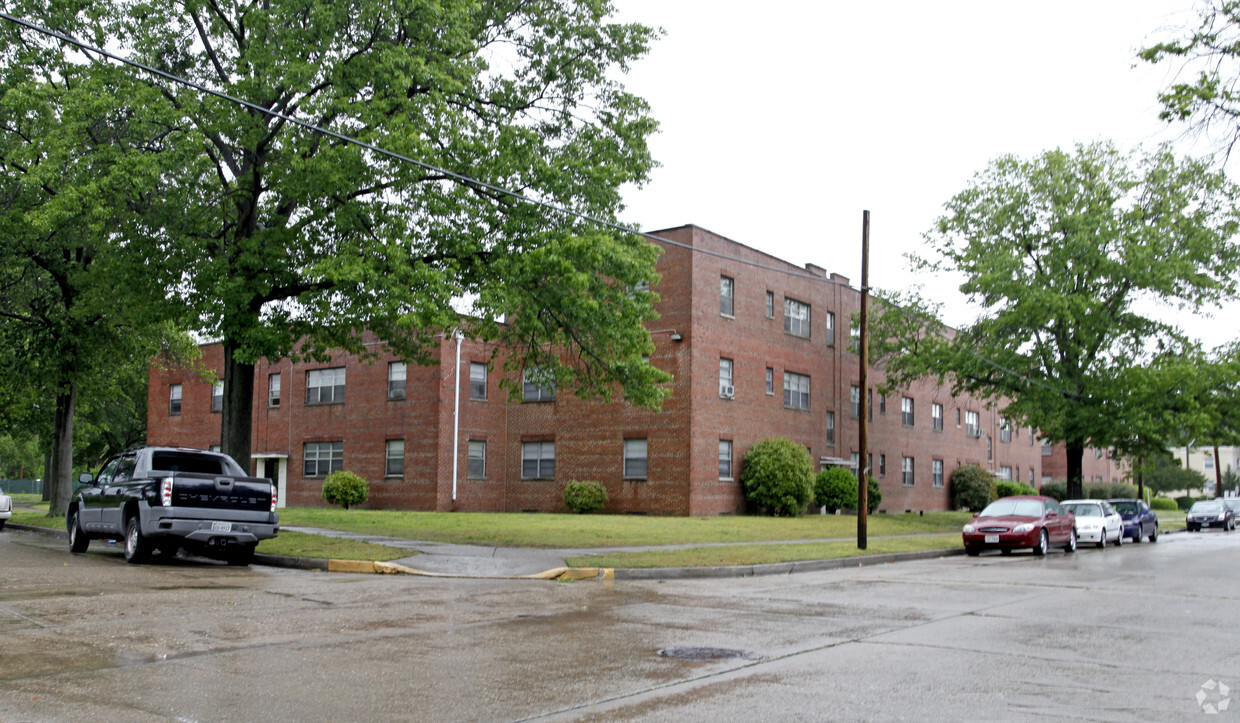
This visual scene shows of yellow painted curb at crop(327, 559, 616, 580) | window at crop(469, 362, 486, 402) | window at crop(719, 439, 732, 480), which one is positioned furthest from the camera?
window at crop(469, 362, 486, 402)

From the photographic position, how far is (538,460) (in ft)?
127

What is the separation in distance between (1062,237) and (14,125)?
32761mm

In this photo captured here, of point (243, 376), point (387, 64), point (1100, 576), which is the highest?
point (387, 64)

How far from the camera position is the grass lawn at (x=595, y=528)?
2122 centimetres

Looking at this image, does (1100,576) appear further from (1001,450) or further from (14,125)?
(1001,450)

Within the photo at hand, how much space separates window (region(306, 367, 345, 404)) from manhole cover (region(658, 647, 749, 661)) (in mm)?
34716

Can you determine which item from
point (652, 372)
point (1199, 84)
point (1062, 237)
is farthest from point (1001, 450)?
point (1199, 84)

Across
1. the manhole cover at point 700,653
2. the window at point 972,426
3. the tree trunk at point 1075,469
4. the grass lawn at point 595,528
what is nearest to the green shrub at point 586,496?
the grass lawn at point 595,528

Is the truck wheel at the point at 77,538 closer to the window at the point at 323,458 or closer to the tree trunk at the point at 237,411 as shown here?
the tree trunk at the point at 237,411

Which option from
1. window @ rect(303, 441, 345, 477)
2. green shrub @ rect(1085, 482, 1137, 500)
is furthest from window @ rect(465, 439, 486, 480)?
green shrub @ rect(1085, 482, 1137, 500)

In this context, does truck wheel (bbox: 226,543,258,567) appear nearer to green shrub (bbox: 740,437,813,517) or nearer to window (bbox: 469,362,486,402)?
window (bbox: 469,362,486,402)

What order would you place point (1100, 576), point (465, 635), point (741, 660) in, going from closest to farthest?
point (741, 660), point (465, 635), point (1100, 576)

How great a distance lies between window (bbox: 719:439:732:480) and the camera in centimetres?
3581

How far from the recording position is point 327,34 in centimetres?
1884
